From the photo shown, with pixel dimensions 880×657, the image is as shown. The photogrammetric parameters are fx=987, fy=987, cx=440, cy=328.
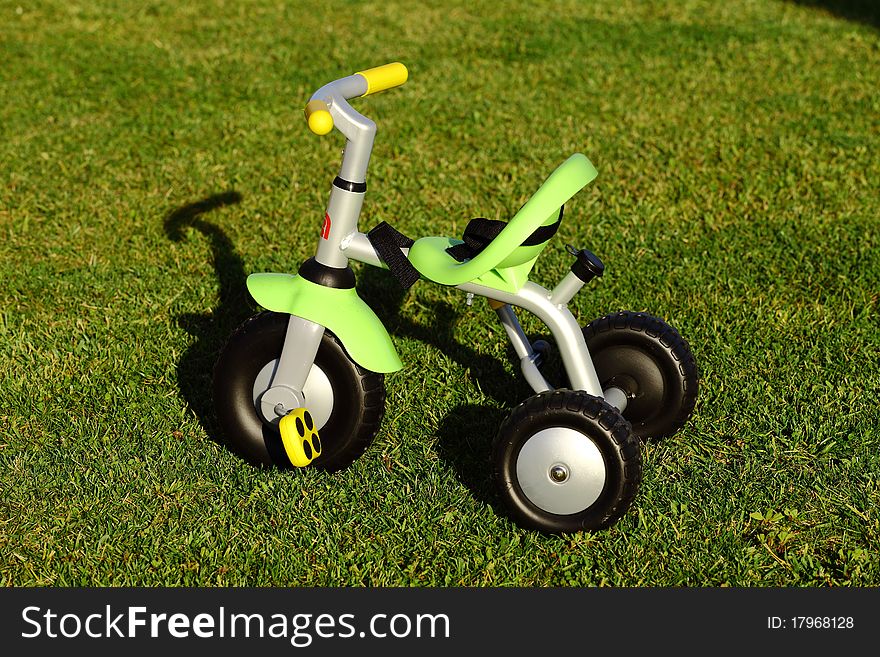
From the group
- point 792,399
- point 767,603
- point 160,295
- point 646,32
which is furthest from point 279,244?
point 646,32

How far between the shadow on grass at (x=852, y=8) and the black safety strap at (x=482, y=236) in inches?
316

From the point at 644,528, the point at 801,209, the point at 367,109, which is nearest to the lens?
the point at 644,528

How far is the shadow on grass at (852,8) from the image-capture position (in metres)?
9.85

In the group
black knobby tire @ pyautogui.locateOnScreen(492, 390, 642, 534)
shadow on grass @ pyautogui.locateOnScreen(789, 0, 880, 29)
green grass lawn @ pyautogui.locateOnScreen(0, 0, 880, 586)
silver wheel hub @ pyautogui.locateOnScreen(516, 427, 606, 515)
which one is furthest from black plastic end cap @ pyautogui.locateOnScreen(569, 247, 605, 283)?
shadow on grass @ pyautogui.locateOnScreen(789, 0, 880, 29)

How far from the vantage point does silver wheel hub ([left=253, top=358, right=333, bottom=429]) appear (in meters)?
3.40

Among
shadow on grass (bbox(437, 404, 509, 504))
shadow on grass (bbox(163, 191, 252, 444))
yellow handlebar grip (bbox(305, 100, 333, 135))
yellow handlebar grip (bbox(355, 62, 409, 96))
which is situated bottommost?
shadow on grass (bbox(163, 191, 252, 444))

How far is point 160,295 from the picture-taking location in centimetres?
486

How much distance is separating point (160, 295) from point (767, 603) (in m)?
3.15

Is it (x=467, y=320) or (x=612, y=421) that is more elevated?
(x=612, y=421)

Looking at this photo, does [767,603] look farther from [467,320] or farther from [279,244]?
[279,244]

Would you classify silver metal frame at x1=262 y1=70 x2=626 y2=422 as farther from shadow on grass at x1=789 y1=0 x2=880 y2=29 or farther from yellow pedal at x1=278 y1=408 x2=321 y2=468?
shadow on grass at x1=789 y1=0 x2=880 y2=29

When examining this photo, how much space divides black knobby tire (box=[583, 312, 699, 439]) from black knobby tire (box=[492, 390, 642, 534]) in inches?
23.2

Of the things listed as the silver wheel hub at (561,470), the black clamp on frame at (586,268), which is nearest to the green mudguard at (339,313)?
the silver wheel hub at (561,470)

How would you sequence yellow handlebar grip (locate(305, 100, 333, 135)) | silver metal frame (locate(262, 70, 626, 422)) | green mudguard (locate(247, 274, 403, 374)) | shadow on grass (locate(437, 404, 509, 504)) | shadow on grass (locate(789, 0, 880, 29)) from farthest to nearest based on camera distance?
shadow on grass (locate(789, 0, 880, 29))
shadow on grass (locate(437, 404, 509, 504))
green mudguard (locate(247, 274, 403, 374))
silver metal frame (locate(262, 70, 626, 422))
yellow handlebar grip (locate(305, 100, 333, 135))
